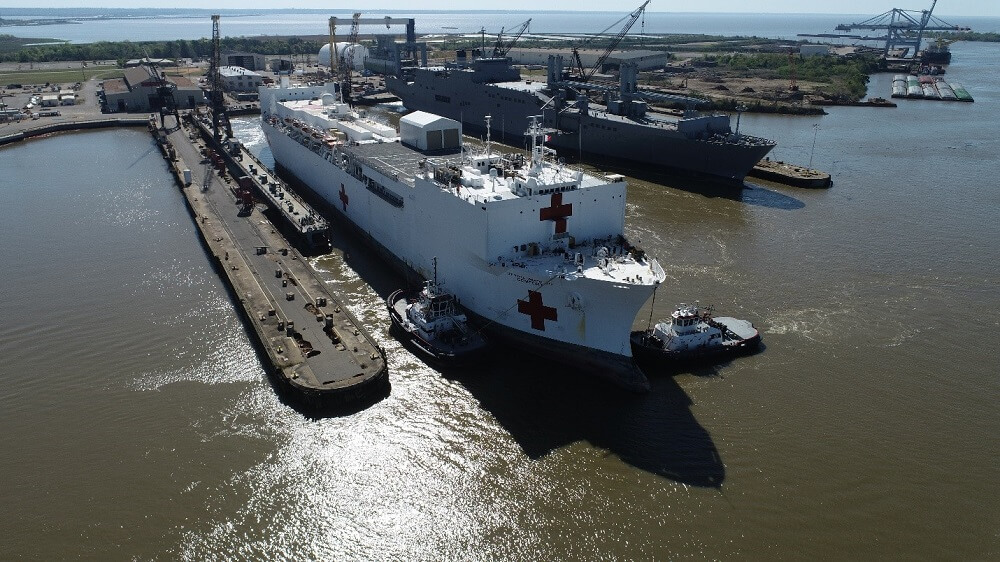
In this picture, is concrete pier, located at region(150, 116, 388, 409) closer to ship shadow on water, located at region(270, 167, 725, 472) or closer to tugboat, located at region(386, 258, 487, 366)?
tugboat, located at region(386, 258, 487, 366)

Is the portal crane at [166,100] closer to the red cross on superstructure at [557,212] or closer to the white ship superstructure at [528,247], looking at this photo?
the white ship superstructure at [528,247]

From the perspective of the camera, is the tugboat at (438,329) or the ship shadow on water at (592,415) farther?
the tugboat at (438,329)

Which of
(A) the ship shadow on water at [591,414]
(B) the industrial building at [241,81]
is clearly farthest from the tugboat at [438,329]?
(B) the industrial building at [241,81]

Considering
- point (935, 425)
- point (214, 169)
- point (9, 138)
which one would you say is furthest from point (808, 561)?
point (9, 138)

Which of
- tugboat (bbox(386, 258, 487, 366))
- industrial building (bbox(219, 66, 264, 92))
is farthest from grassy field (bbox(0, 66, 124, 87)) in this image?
tugboat (bbox(386, 258, 487, 366))

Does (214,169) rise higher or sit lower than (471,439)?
higher

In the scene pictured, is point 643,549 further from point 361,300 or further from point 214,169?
point 214,169

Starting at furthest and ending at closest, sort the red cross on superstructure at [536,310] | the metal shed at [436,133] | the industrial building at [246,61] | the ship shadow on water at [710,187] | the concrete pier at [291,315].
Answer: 1. the industrial building at [246,61]
2. the ship shadow on water at [710,187]
3. the metal shed at [436,133]
4. the red cross on superstructure at [536,310]
5. the concrete pier at [291,315]
